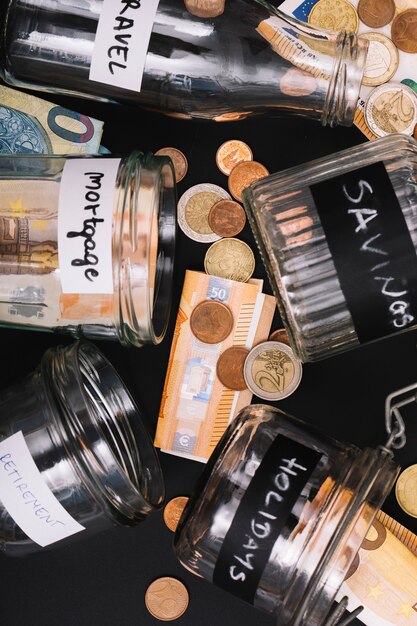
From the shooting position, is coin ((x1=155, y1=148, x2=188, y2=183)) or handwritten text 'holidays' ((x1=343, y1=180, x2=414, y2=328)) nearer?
handwritten text 'holidays' ((x1=343, y1=180, x2=414, y2=328))

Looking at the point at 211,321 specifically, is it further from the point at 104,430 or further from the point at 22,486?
the point at 22,486

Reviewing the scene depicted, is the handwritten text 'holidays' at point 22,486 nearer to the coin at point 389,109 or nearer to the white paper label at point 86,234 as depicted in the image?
the white paper label at point 86,234

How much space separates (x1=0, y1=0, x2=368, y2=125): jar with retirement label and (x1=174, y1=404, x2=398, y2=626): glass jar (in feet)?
1.13

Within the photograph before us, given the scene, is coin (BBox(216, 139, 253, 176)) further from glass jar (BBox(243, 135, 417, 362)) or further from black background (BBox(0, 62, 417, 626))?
glass jar (BBox(243, 135, 417, 362))

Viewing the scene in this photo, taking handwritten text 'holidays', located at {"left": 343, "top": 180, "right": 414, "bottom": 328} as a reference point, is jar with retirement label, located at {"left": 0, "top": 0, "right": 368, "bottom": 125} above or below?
above

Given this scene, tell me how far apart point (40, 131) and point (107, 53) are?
179mm

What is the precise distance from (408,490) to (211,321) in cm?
31

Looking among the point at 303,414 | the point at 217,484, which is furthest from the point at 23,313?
the point at 303,414

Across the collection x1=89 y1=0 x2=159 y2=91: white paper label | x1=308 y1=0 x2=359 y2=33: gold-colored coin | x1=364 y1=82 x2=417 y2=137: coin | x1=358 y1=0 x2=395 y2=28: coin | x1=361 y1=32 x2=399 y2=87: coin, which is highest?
x1=358 y1=0 x2=395 y2=28: coin

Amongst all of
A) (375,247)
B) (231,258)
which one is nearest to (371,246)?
(375,247)

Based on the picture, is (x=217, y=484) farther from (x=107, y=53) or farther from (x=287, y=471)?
(x=107, y=53)

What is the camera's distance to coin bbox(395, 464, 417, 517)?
0.90 metres

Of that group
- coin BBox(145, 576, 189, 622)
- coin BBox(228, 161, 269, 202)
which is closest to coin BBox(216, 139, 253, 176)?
coin BBox(228, 161, 269, 202)

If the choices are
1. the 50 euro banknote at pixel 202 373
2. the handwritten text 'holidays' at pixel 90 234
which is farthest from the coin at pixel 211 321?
the handwritten text 'holidays' at pixel 90 234
